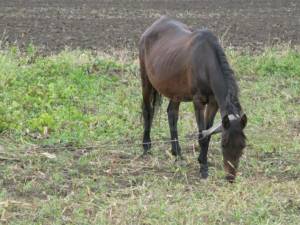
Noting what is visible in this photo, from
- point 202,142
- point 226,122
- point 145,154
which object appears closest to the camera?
point 226,122

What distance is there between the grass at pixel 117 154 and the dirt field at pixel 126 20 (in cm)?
478

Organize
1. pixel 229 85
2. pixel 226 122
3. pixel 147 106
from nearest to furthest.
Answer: pixel 226 122
pixel 229 85
pixel 147 106

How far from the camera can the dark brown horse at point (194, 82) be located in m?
7.82

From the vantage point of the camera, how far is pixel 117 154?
9.24 meters

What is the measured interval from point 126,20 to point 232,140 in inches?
703

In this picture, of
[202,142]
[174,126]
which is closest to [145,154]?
[174,126]

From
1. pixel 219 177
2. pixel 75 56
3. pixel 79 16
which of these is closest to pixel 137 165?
pixel 219 177

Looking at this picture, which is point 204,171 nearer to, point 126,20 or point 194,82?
point 194,82

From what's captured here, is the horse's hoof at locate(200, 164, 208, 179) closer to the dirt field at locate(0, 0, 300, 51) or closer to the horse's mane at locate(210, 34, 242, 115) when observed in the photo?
the horse's mane at locate(210, 34, 242, 115)

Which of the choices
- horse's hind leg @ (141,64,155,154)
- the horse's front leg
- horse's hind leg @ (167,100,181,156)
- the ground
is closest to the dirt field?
the ground

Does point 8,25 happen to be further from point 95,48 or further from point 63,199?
point 63,199

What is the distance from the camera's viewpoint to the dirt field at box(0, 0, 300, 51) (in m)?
19.9

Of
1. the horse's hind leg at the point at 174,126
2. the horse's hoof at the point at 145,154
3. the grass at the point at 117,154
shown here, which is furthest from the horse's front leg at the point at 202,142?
the horse's hoof at the point at 145,154

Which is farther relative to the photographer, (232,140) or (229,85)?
(229,85)
